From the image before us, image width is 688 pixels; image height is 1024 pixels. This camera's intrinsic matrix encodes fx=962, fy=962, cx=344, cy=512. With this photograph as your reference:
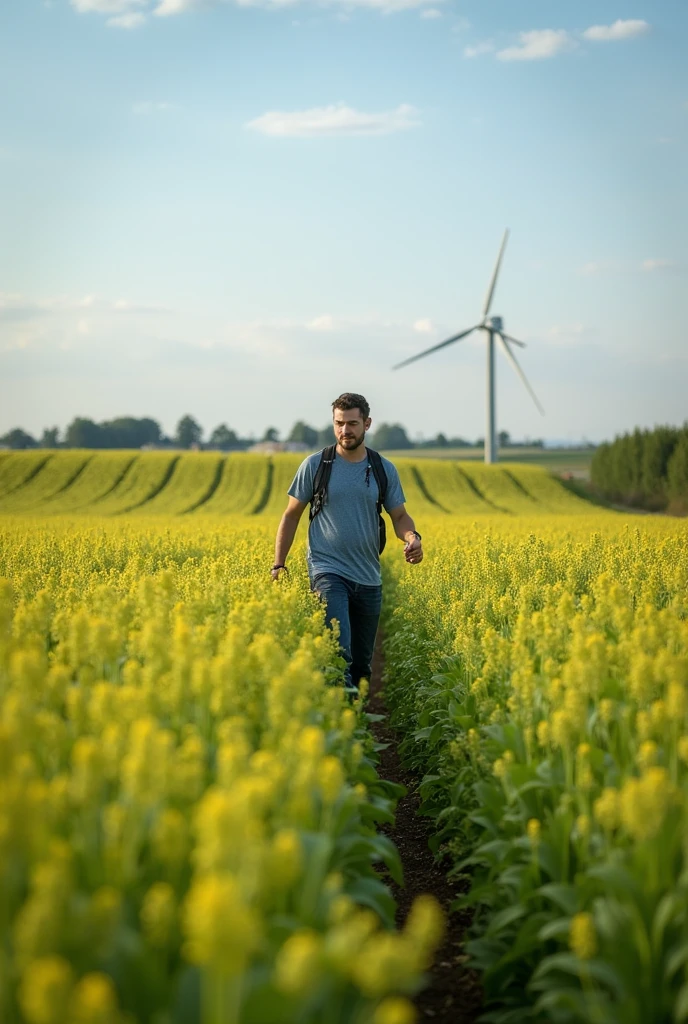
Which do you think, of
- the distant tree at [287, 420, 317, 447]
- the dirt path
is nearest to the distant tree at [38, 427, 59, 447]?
the distant tree at [287, 420, 317, 447]

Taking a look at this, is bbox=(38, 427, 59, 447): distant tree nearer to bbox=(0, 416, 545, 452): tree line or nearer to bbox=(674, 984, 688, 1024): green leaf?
bbox=(0, 416, 545, 452): tree line

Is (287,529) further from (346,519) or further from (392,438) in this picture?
(392,438)

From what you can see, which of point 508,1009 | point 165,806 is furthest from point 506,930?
point 165,806

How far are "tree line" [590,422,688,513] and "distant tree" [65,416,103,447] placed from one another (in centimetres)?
10074

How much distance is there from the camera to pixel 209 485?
258 feet

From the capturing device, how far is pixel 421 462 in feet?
294

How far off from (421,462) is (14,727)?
8647 cm

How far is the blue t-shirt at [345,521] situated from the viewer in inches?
351

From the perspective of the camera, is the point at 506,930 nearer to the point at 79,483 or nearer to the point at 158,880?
the point at 158,880

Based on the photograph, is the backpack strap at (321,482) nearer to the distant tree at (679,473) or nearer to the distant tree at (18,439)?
the distant tree at (679,473)

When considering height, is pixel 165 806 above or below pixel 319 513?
below

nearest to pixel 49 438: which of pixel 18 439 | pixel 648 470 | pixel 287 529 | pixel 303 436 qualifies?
pixel 18 439

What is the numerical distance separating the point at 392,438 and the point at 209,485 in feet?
382

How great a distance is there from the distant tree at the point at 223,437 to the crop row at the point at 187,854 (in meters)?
179
